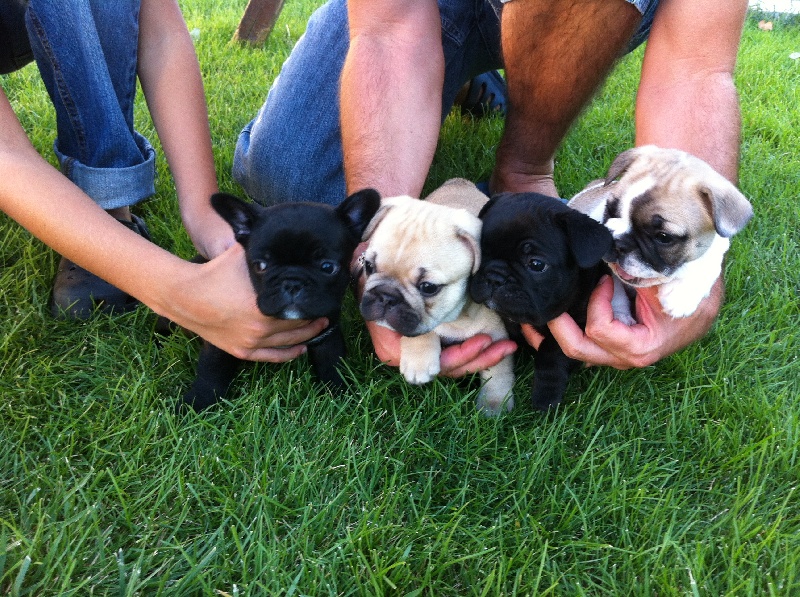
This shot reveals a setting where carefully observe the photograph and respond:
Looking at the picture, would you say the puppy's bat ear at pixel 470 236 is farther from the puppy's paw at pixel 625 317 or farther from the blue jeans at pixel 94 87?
the blue jeans at pixel 94 87

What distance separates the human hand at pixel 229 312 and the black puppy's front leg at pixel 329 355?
11 cm

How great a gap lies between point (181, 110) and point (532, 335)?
74.6 inches

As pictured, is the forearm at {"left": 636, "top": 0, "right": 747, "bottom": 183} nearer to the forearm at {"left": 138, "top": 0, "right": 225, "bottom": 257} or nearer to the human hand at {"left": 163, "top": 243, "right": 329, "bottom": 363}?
the human hand at {"left": 163, "top": 243, "right": 329, "bottom": 363}

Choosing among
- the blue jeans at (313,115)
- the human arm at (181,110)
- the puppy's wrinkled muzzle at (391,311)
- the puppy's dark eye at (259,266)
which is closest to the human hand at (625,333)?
the puppy's wrinkled muzzle at (391,311)

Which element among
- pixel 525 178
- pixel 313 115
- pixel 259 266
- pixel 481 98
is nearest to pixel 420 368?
pixel 259 266

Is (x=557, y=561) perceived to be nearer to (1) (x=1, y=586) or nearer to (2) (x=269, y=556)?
(2) (x=269, y=556)

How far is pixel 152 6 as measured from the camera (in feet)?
9.52

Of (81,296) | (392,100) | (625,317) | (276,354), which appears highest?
(392,100)

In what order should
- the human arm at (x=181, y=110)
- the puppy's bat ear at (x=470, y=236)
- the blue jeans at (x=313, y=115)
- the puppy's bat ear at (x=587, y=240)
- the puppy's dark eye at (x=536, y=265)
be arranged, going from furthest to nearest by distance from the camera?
1. the blue jeans at (x=313, y=115)
2. the human arm at (x=181, y=110)
3. the puppy's bat ear at (x=470, y=236)
4. the puppy's dark eye at (x=536, y=265)
5. the puppy's bat ear at (x=587, y=240)

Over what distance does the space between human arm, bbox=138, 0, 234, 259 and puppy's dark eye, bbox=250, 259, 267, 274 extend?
0.70 m

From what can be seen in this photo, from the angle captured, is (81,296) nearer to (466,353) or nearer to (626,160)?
(466,353)

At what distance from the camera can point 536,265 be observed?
2.01 m

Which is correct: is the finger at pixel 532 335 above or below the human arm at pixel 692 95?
below

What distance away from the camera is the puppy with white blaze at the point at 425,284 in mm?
2057
